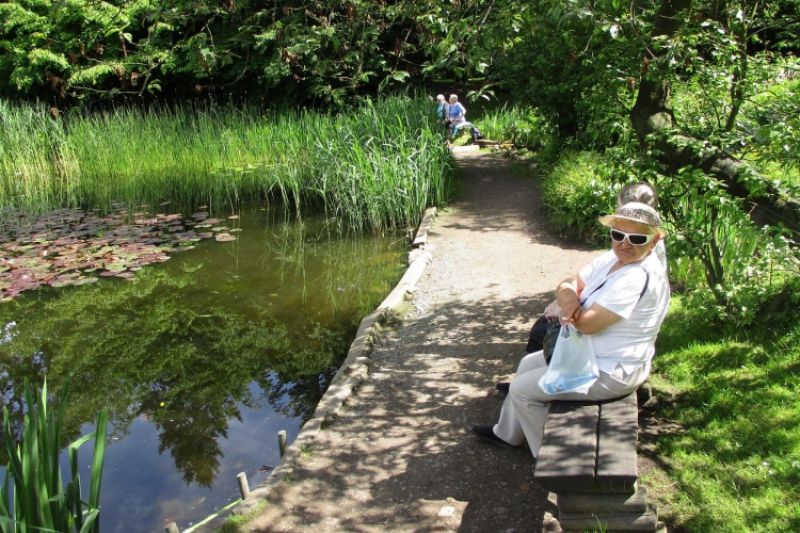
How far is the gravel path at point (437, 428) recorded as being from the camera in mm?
3547

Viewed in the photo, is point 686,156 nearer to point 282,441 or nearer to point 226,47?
point 282,441

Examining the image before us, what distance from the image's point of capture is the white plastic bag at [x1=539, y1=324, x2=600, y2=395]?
10.9 feet

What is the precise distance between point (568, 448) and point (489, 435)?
1183 millimetres

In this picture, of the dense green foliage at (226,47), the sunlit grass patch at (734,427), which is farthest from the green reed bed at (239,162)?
the sunlit grass patch at (734,427)

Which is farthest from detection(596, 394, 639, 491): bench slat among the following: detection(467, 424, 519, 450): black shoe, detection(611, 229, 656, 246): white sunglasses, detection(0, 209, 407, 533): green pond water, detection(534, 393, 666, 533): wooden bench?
detection(0, 209, 407, 533): green pond water

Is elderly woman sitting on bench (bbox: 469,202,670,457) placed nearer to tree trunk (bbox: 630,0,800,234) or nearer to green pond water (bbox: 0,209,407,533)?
tree trunk (bbox: 630,0,800,234)

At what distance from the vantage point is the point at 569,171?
1023cm

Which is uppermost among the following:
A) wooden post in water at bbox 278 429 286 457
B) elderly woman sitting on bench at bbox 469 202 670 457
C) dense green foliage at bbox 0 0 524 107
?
dense green foliage at bbox 0 0 524 107

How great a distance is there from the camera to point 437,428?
4.38 meters

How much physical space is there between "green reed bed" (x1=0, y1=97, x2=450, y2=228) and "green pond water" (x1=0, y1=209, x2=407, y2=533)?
0.93 metres

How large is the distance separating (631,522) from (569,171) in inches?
312

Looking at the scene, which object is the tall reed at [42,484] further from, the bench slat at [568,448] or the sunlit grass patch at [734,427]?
the sunlit grass patch at [734,427]

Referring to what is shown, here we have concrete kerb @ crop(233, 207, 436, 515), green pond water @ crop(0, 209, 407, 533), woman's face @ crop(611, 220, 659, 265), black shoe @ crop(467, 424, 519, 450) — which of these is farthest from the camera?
green pond water @ crop(0, 209, 407, 533)

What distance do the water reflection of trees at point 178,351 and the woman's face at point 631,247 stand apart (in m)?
2.82
